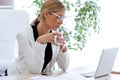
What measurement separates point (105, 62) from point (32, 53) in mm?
497

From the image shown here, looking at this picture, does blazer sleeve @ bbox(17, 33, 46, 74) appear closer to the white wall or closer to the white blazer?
the white blazer

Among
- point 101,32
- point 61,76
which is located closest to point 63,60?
point 61,76

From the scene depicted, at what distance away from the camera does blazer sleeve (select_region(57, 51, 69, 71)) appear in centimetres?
185

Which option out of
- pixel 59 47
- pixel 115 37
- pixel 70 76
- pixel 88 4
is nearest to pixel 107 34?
pixel 115 37

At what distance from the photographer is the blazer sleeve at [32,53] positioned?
1673 millimetres

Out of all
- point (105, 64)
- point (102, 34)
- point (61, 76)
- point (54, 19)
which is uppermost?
point (54, 19)

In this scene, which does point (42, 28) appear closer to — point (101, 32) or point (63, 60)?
point (63, 60)

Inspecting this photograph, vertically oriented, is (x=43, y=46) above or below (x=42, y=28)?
below

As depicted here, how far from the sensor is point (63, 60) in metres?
1.88

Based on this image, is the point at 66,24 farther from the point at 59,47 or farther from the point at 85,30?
the point at 59,47

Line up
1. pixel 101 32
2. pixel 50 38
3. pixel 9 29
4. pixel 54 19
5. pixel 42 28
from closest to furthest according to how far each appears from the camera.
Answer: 1. pixel 50 38
2. pixel 54 19
3. pixel 42 28
4. pixel 9 29
5. pixel 101 32

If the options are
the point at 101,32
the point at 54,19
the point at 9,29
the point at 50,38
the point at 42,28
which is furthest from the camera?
the point at 101,32

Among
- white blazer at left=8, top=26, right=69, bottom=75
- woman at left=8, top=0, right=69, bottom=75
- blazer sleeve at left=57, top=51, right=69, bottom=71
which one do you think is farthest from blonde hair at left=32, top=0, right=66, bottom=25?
blazer sleeve at left=57, top=51, right=69, bottom=71

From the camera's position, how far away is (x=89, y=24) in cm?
324
